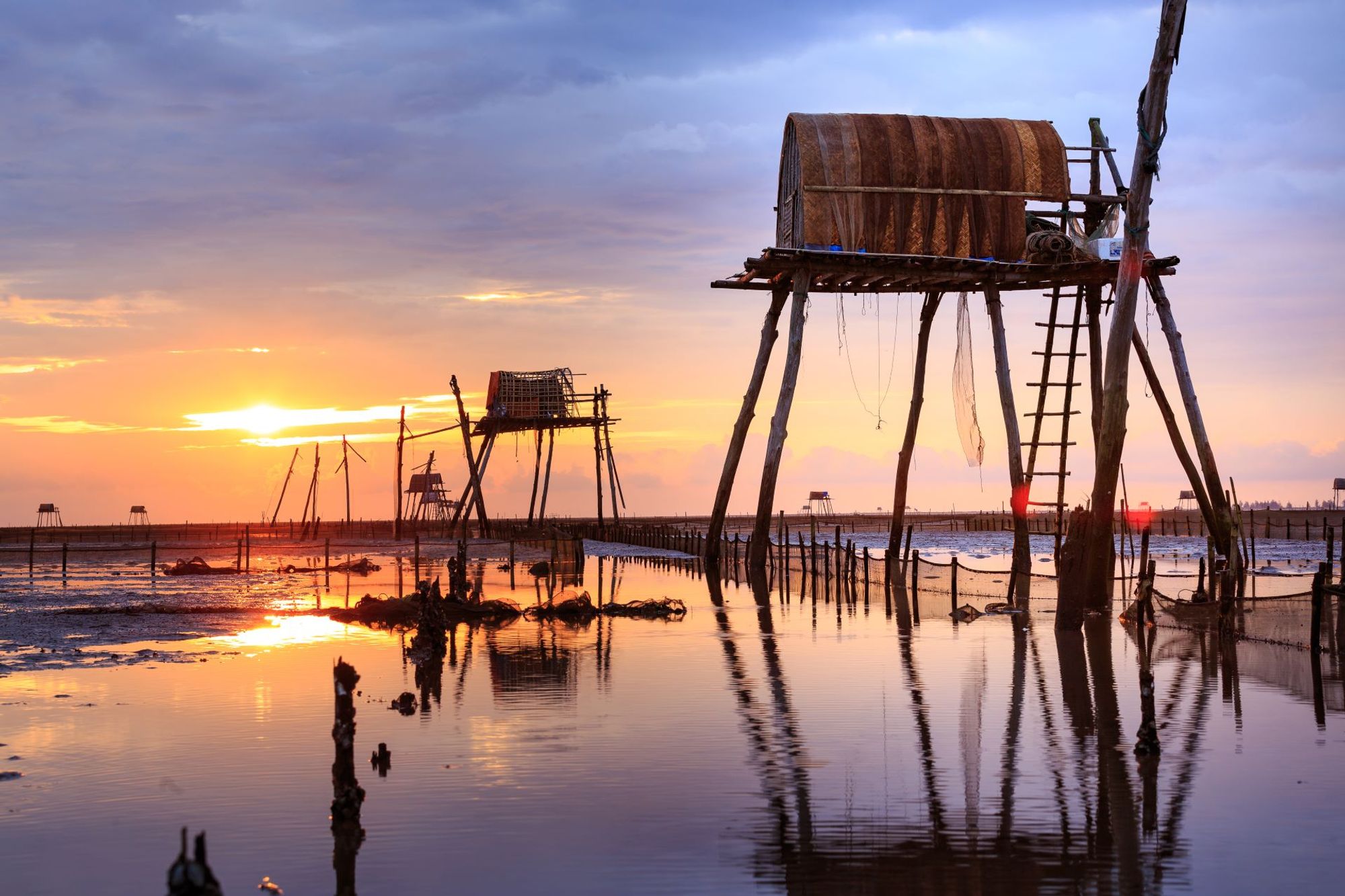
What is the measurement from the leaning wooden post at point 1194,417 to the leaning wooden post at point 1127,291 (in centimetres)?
1050

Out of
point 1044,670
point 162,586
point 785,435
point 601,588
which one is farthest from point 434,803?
point 162,586

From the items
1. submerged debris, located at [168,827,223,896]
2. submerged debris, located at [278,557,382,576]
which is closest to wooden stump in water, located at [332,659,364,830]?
submerged debris, located at [168,827,223,896]

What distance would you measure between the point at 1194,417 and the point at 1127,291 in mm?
11958

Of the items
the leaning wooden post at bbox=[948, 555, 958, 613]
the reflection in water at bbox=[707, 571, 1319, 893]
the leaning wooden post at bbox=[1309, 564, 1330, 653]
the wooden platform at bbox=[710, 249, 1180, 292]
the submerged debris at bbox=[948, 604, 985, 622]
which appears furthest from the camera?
the wooden platform at bbox=[710, 249, 1180, 292]

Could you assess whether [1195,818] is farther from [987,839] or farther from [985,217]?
[985,217]

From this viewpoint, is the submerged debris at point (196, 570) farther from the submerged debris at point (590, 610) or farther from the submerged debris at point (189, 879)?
the submerged debris at point (189, 879)

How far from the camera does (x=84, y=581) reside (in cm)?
5203

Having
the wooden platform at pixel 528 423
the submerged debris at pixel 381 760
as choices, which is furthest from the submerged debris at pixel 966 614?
the wooden platform at pixel 528 423

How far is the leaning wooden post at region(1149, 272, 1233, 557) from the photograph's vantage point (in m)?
33.4

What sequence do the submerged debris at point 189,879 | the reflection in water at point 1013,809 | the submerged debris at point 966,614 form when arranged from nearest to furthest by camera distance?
the submerged debris at point 189,879
the reflection in water at point 1013,809
the submerged debris at point 966,614

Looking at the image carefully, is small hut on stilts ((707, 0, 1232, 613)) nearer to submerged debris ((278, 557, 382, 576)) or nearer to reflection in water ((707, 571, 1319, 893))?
reflection in water ((707, 571, 1319, 893))

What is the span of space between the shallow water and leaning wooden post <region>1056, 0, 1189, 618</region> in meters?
2.41

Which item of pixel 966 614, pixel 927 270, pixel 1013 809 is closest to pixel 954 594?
pixel 966 614

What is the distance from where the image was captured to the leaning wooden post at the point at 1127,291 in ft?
71.8
